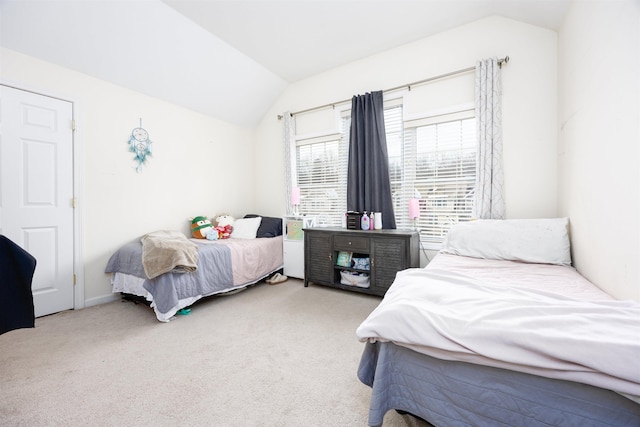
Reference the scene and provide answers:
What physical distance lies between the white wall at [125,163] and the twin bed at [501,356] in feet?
10.4

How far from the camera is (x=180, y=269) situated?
2527 mm

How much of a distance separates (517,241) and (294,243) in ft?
8.33

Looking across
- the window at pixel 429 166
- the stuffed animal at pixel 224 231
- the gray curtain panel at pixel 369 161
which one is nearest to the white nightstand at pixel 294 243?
the window at pixel 429 166

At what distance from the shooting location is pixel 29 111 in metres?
2.49

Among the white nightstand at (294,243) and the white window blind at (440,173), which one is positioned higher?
the white window blind at (440,173)

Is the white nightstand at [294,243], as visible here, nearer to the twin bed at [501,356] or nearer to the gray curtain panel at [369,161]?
the gray curtain panel at [369,161]

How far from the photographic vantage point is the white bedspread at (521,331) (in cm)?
77

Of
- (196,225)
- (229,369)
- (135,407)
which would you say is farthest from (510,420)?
(196,225)

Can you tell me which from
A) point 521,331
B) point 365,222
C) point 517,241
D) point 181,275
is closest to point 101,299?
point 181,275

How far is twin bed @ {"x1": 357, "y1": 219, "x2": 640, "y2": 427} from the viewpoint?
79 centimetres

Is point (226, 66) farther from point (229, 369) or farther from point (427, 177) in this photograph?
point (229, 369)

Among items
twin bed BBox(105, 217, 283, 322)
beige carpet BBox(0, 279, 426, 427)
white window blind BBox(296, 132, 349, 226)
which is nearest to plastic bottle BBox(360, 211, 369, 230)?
white window blind BBox(296, 132, 349, 226)

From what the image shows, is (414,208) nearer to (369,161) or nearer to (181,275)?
(369,161)

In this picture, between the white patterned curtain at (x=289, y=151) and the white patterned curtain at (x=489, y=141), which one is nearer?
the white patterned curtain at (x=489, y=141)
